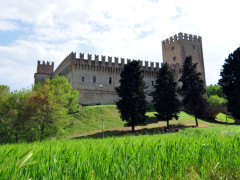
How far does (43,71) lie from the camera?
6419cm

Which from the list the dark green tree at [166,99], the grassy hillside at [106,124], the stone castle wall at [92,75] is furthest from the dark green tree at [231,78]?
the stone castle wall at [92,75]

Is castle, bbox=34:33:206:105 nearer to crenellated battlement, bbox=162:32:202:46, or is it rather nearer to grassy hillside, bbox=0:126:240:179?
crenellated battlement, bbox=162:32:202:46

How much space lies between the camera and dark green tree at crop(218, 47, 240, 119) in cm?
3522

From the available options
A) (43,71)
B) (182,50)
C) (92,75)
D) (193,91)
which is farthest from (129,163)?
(43,71)

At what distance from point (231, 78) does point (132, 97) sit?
2276 cm

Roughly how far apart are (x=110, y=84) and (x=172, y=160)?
47.9 metres

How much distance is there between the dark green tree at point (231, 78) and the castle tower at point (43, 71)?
53.2 m

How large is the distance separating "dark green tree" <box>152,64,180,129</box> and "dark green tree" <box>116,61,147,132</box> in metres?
3.50

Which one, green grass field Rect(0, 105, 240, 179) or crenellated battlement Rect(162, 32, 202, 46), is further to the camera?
crenellated battlement Rect(162, 32, 202, 46)

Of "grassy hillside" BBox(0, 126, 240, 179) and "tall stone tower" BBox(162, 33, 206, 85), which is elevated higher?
"tall stone tower" BBox(162, 33, 206, 85)

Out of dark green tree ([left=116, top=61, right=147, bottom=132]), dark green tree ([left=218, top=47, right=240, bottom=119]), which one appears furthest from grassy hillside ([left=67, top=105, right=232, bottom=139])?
dark green tree ([left=218, top=47, right=240, bottom=119])

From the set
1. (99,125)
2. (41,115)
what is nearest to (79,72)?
(99,125)

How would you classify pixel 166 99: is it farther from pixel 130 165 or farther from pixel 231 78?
pixel 130 165

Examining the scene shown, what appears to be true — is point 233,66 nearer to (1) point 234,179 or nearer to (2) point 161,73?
(2) point 161,73
